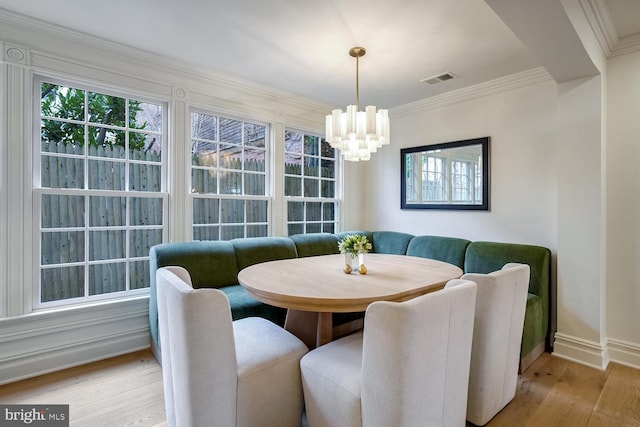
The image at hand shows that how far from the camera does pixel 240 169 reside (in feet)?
11.5

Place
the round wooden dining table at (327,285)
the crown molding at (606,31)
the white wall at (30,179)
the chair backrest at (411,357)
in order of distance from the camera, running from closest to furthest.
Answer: the chair backrest at (411,357) → the round wooden dining table at (327,285) → the crown molding at (606,31) → the white wall at (30,179)

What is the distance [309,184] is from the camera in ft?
13.6

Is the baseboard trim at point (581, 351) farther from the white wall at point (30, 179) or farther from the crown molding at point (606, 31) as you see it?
the white wall at point (30, 179)

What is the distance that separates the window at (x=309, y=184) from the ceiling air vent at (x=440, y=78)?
157 centimetres

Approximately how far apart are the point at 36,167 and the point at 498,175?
4206mm

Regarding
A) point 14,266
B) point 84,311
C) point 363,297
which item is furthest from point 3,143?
point 363,297

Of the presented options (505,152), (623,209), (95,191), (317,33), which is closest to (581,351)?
(623,209)

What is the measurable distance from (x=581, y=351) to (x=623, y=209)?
3.94 ft

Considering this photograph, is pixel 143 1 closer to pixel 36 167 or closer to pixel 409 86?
pixel 36 167

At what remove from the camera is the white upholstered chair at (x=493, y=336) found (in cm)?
164

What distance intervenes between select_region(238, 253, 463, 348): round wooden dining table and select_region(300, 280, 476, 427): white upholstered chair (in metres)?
0.28

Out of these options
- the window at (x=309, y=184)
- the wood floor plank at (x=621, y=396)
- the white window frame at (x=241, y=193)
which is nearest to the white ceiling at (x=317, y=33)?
the white window frame at (x=241, y=193)

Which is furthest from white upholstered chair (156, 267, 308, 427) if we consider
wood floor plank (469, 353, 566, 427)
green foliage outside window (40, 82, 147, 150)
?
green foliage outside window (40, 82, 147, 150)

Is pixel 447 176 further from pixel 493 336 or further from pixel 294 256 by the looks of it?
pixel 493 336
